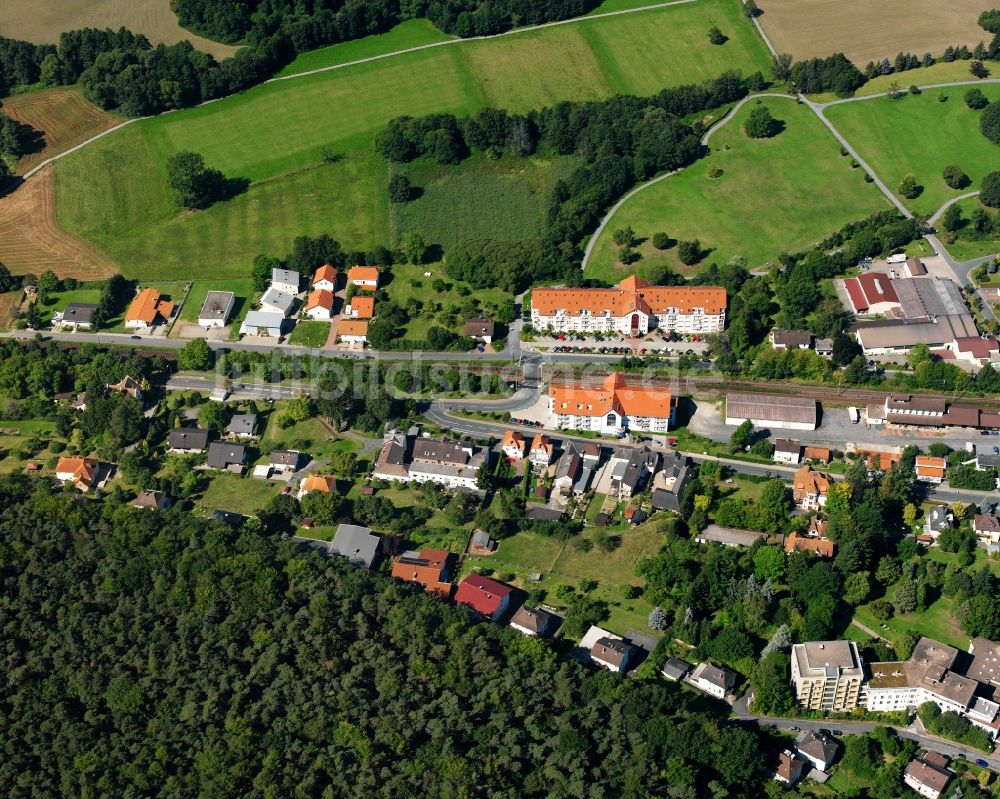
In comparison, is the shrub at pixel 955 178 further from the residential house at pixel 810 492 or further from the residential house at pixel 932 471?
the residential house at pixel 810 492

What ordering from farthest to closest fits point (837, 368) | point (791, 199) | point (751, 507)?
point (791, 199) → point (837, 368) → point (751, 507)

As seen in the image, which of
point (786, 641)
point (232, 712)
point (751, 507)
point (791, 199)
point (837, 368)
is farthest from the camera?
point (791, 199)

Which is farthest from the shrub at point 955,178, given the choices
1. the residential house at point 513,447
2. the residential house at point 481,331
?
the residential house at point 513,447

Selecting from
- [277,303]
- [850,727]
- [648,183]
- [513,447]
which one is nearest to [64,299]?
[277,303]

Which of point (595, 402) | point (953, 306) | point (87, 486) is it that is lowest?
point (953, 306)

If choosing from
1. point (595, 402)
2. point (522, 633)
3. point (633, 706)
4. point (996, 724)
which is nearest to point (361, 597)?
point (522, 633)

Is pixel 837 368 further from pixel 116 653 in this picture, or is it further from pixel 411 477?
pixel 116 653

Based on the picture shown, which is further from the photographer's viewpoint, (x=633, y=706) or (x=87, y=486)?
(x=87, y=486)
